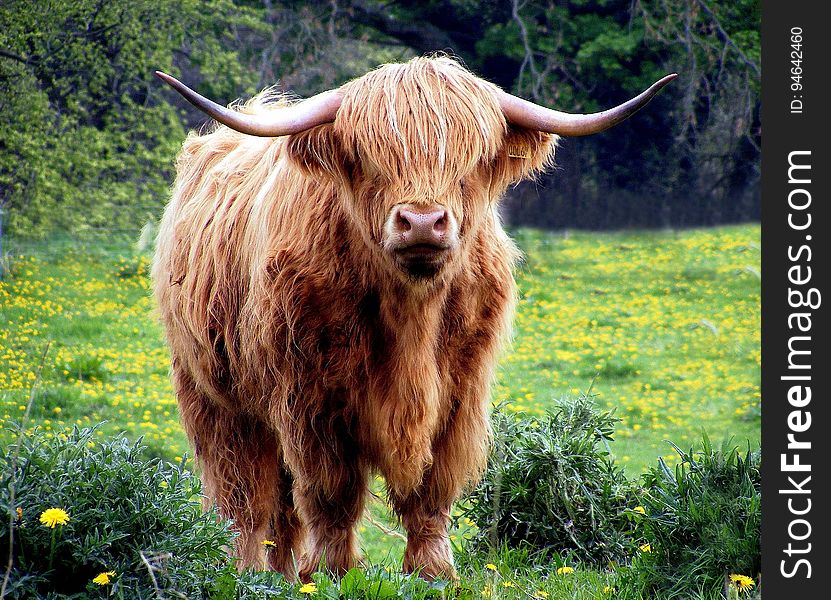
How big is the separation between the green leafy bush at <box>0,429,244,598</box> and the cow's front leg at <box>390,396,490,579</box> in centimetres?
104

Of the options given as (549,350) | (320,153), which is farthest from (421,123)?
(549,350)

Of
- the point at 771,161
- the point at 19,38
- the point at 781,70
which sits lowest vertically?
the point at 771,161

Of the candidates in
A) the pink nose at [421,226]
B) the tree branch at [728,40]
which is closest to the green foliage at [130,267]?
the pink nose at [421,226]

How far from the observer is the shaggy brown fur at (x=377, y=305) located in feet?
11.7

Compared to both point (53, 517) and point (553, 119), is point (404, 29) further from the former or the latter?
point (53, 517)

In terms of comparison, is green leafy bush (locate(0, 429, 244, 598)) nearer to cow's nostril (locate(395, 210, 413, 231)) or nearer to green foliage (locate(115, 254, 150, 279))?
cow's nostril (locate(395, 210, 413, 231))

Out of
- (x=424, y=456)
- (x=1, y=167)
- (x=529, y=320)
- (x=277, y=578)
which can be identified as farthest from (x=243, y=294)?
(x=529, y=320)

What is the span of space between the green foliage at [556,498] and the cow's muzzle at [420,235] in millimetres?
1473

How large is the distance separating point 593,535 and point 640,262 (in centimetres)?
983

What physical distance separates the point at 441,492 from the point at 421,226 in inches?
51.8

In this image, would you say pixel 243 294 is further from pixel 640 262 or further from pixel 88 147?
pixel 640 262

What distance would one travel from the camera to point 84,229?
31.5 feet

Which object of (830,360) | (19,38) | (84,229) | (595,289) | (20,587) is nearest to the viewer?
(20,587)

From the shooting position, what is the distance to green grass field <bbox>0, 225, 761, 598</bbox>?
6.84m
